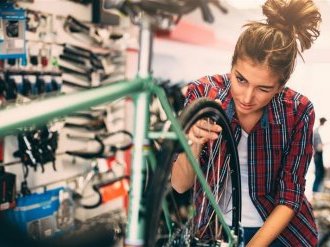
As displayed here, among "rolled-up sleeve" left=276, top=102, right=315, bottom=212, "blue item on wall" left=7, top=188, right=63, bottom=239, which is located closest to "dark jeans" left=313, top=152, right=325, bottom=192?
"rolled-up sleeve" left=276, top=102, right=315, bottom=212

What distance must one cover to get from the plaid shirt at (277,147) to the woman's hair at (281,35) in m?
0.13

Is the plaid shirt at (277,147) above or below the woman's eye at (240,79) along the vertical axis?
below

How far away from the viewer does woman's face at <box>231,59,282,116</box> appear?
1.31 metres

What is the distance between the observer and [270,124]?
58.4 inches

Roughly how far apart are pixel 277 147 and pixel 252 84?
321 millimetres

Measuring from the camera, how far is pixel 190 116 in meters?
1.12

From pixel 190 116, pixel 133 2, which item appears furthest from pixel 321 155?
pixel 133 2

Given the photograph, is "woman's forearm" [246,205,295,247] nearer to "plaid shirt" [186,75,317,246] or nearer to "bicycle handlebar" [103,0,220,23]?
"plaid shirt" [186,75,317,246]

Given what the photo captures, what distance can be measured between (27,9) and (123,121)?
155cm

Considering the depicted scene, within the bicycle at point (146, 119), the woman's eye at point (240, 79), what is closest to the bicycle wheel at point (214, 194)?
the bicycle at point (146, 119)

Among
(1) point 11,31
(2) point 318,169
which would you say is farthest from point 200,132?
(2) point 318,169

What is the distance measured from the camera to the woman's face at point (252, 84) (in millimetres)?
1307

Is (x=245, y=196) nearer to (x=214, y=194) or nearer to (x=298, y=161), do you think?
(x=214, y=194)

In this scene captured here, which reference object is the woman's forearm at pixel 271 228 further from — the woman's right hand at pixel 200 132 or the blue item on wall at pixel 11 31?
the blue item on wall at pixel 11 31
